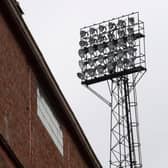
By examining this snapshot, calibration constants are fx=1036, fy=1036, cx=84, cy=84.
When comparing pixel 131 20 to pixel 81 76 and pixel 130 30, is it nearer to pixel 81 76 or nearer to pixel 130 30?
pixel 130 30

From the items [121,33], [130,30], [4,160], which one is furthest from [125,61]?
[4,160]

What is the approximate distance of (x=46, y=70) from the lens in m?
33.7

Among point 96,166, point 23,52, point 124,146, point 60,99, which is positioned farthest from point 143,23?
point 23,52

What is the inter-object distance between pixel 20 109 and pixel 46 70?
8.66 feet

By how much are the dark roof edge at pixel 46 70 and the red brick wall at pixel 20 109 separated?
13.4 inches

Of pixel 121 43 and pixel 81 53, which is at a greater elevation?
pixel 121 43

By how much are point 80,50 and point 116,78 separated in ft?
8.61

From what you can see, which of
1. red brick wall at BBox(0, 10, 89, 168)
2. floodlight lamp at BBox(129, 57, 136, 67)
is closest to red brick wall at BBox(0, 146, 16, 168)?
red brick wall at BBox(0, 10, 89, 168)

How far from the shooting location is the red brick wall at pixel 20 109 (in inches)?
1190

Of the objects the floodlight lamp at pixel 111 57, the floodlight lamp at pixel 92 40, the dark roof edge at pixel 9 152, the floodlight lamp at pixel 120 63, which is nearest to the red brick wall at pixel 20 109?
the dark roof edge at pixel 9 152

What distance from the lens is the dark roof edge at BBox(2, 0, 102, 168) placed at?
31308 millimetres

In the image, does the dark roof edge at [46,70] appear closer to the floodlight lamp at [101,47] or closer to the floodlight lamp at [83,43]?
the floodlight lamp at [101,47]

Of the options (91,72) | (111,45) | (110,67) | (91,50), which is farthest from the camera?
(91,50)

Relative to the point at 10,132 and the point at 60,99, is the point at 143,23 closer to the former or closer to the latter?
the point at 60,99
